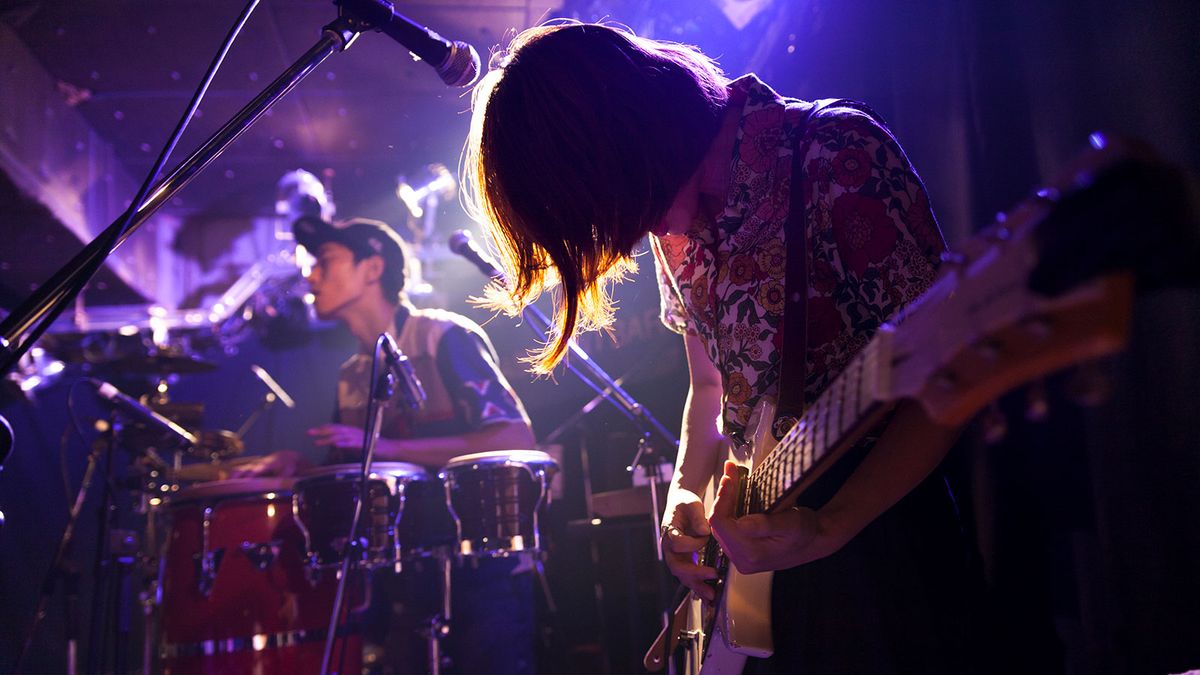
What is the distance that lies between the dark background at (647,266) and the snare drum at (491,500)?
102cm

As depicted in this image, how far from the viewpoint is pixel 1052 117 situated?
2.37 meters

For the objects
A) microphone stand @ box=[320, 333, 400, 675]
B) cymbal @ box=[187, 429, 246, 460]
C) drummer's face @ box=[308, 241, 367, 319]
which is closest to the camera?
microphone stand @ box=[320, 333, 400, 675]

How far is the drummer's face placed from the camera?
494cm

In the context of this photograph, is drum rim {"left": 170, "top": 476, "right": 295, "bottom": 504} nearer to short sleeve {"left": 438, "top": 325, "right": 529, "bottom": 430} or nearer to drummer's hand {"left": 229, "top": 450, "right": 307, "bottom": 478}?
drummer's hand {"left": 229, "top": 450, "right": 307, "bottom": 478}

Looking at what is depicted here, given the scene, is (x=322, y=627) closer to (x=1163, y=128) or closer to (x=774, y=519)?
(x=774, y=519)

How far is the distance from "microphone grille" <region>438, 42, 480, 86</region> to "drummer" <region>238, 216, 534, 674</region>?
2.26 meters

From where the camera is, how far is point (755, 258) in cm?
157

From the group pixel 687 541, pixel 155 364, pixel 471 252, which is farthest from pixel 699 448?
pixel 155 364

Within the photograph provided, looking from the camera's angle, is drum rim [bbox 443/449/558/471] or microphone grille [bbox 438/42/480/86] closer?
microphone grille [bbox 438/42/480/86]

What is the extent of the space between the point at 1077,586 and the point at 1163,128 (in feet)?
4.26

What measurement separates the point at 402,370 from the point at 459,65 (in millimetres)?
1505

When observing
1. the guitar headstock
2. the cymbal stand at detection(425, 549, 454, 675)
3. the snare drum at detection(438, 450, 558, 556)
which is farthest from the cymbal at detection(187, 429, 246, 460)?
the guitar headstock

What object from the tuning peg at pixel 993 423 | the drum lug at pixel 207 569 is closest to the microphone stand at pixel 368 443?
the drum lug at pixel 207 569

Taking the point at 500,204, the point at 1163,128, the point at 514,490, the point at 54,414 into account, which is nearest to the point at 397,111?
the point at 54,414
